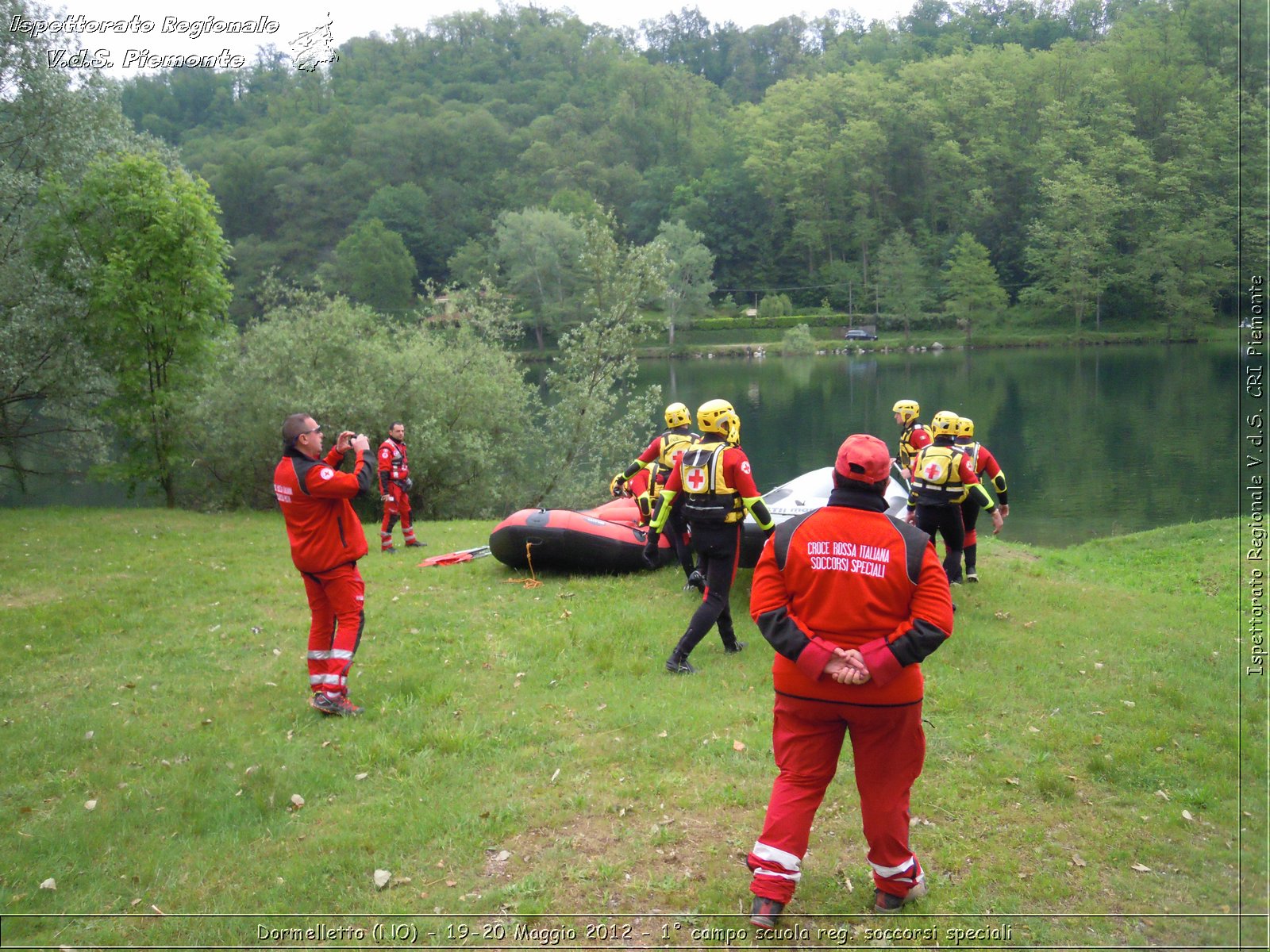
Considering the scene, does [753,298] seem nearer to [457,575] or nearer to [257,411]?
A: [257,411]

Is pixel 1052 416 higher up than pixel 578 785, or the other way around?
pixel 578 785

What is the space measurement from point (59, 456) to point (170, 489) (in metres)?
2.92

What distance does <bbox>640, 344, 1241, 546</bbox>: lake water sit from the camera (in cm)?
2438

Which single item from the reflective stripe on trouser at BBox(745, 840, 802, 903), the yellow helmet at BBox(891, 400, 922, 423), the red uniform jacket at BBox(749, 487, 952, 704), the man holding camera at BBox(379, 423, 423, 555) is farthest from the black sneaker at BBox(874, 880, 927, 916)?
the man holding camera at BBox(379, 423, 423, 555)

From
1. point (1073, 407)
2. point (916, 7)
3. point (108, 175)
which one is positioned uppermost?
point (916, 7)

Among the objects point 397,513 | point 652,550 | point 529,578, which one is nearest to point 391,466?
point 397,513

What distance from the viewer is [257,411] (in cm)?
2236

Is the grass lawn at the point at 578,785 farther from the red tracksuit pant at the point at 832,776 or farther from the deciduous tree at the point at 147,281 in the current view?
the deciduous tree at the point at 147,281

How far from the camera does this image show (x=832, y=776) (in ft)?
14.0

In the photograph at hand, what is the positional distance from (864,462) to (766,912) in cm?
209

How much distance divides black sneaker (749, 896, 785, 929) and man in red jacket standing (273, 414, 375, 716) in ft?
13.4

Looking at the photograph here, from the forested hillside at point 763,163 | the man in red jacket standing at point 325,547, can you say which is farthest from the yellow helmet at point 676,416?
the forested hillside at point 763,163

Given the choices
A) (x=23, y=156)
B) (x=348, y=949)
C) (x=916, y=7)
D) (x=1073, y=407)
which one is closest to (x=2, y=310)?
(x=23, y=156)

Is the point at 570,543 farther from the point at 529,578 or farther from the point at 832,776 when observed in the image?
the point at 832,776
